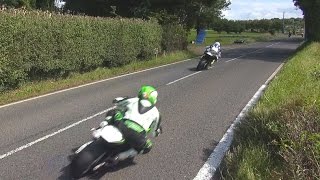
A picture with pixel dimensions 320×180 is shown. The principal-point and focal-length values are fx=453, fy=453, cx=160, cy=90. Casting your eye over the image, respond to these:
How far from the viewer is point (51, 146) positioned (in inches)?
291

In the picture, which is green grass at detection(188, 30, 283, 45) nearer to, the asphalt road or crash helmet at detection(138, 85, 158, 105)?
the asphalt road

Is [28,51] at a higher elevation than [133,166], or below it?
higher

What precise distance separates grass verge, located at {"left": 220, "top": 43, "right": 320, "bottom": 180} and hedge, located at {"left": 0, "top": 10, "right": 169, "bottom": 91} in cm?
796

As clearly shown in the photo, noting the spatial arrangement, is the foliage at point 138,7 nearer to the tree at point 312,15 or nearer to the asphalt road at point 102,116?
the tree at point 312,15

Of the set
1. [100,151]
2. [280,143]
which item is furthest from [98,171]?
[280,143]

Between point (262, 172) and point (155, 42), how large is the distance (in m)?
22.1

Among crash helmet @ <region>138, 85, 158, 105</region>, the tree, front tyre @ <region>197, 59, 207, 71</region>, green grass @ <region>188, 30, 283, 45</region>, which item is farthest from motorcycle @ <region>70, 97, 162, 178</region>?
green grass @ <region>188, 30, 283, 45</region>

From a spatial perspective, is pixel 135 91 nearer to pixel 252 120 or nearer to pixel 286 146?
pixel 252 120

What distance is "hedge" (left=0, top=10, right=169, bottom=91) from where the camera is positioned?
13.0 meters

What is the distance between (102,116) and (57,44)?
6625 millimetres

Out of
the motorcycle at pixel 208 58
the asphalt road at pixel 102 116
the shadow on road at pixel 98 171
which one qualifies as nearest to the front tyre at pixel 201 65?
the motorcycle at pixel 208 58

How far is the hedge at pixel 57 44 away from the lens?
1301 cm

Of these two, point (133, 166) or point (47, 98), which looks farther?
point (47, 98)

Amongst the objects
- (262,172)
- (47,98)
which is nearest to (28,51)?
(47,98)
